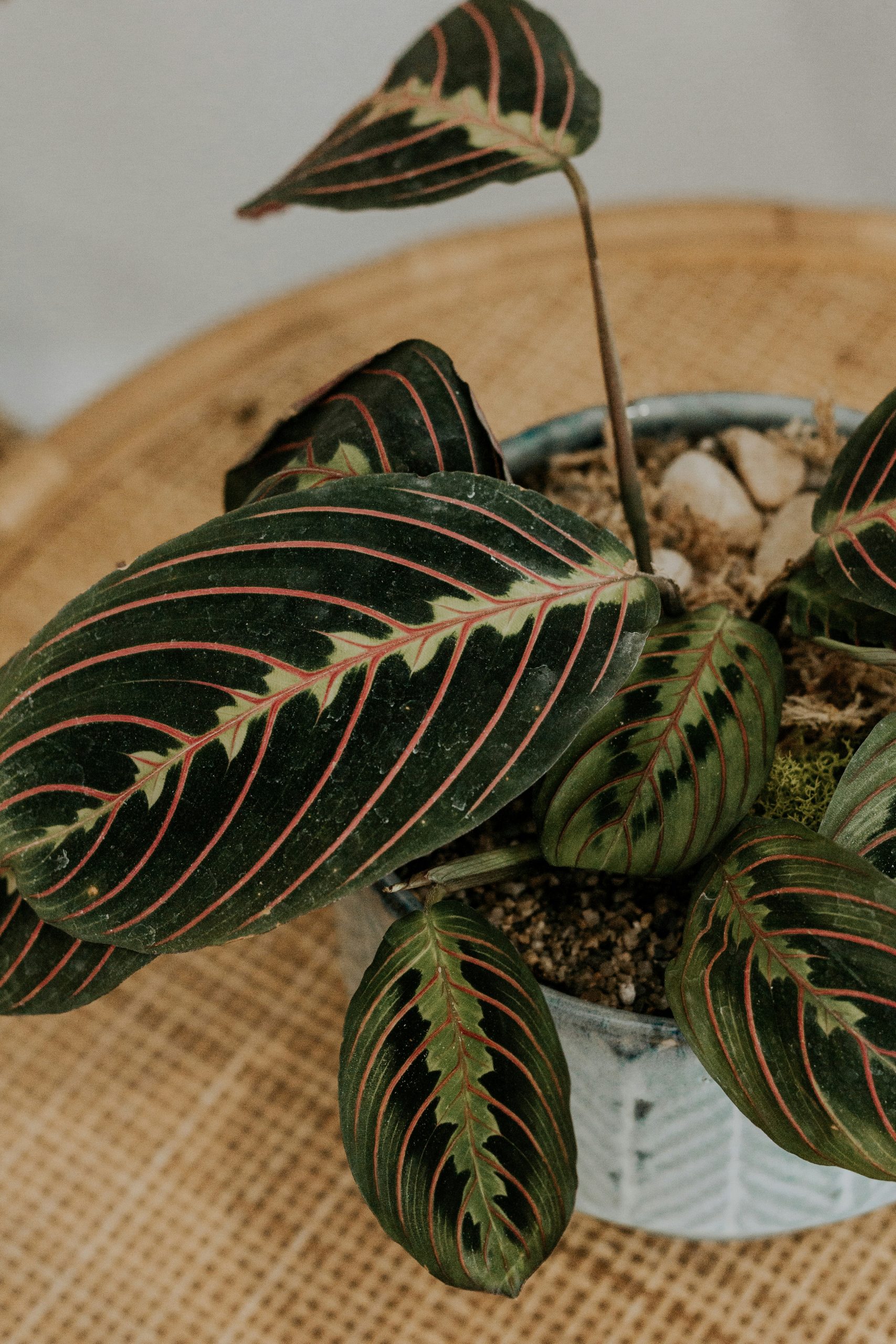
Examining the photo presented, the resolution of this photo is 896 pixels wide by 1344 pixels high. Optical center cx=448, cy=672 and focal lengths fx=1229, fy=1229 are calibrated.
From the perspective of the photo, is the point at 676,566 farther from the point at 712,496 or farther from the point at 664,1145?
the point at 664,1145

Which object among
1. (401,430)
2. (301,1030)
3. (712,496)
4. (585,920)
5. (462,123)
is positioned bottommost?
(301,1030)

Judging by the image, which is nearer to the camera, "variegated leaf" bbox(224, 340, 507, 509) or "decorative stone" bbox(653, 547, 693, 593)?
"variegated leaf" bbox(224, 340, 507, 509)

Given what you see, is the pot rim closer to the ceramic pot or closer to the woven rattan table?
the ceramic pot

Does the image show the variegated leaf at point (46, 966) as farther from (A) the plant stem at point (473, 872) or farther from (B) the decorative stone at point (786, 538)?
(B) the decorative stone at point (786, 538)

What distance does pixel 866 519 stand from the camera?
0.54 meters

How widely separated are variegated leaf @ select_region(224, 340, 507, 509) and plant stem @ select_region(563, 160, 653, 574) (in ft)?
0.24

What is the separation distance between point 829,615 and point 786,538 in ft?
0.44

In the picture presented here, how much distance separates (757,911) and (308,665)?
0.20 meters

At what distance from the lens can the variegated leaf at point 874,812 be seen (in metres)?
0.49

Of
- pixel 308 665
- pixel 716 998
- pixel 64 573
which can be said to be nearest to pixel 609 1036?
pixel 716 998

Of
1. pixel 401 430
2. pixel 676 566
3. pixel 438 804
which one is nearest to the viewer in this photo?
pixel 438 804

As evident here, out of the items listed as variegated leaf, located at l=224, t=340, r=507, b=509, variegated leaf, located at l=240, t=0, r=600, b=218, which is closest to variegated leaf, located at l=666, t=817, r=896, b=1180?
variegated leaf, located at l=224, t=340, r=507, b=509

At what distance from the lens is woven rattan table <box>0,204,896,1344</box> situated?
676 millimetres

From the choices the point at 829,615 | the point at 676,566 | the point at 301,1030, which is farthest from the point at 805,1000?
the point at 301,1030
